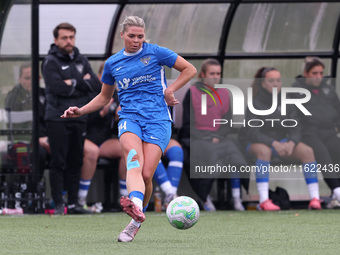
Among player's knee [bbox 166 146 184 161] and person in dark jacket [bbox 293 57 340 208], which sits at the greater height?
person in dark jacket [bbox 293 57 340 208]

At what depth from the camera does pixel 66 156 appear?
1053 centimetres

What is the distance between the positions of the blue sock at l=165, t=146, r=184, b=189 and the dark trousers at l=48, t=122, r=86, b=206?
3.98ft

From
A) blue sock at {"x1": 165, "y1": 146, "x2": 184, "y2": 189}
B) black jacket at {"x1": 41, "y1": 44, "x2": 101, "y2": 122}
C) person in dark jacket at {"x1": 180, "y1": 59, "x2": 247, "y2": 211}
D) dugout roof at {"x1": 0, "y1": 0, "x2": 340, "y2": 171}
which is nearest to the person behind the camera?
black jacket at {"x1": 41, "y1": 44, "x2": 101, "y2": 122}

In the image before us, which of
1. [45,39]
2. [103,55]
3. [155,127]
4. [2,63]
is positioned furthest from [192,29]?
[155,127]

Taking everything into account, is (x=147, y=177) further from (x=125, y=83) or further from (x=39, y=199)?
(x=39, y=199)

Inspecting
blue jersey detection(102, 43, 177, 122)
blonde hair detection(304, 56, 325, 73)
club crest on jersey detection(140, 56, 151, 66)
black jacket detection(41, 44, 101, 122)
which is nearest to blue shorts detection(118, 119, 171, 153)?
blue jersey detection(102, 43, 177, 122)

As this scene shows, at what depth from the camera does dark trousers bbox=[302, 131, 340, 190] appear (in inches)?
448

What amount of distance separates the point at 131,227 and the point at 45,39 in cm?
588

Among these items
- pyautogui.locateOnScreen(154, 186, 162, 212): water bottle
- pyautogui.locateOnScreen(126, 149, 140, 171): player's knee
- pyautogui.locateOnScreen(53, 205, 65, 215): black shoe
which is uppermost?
pyautogui.locateOnScreen(126, 149, 140, 171): player's knee

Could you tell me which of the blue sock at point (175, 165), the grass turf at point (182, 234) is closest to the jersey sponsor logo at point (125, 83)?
the grass turf at point (182, 234)

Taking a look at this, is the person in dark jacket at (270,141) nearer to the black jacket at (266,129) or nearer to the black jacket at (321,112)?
the black jacket at (266,129)

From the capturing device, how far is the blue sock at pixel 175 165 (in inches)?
435

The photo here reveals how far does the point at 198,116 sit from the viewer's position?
37.4 feet

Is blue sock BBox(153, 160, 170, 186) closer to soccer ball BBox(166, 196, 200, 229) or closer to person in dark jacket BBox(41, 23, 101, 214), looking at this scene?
person in dark jacket BBox(41, 23, 101, 214)
